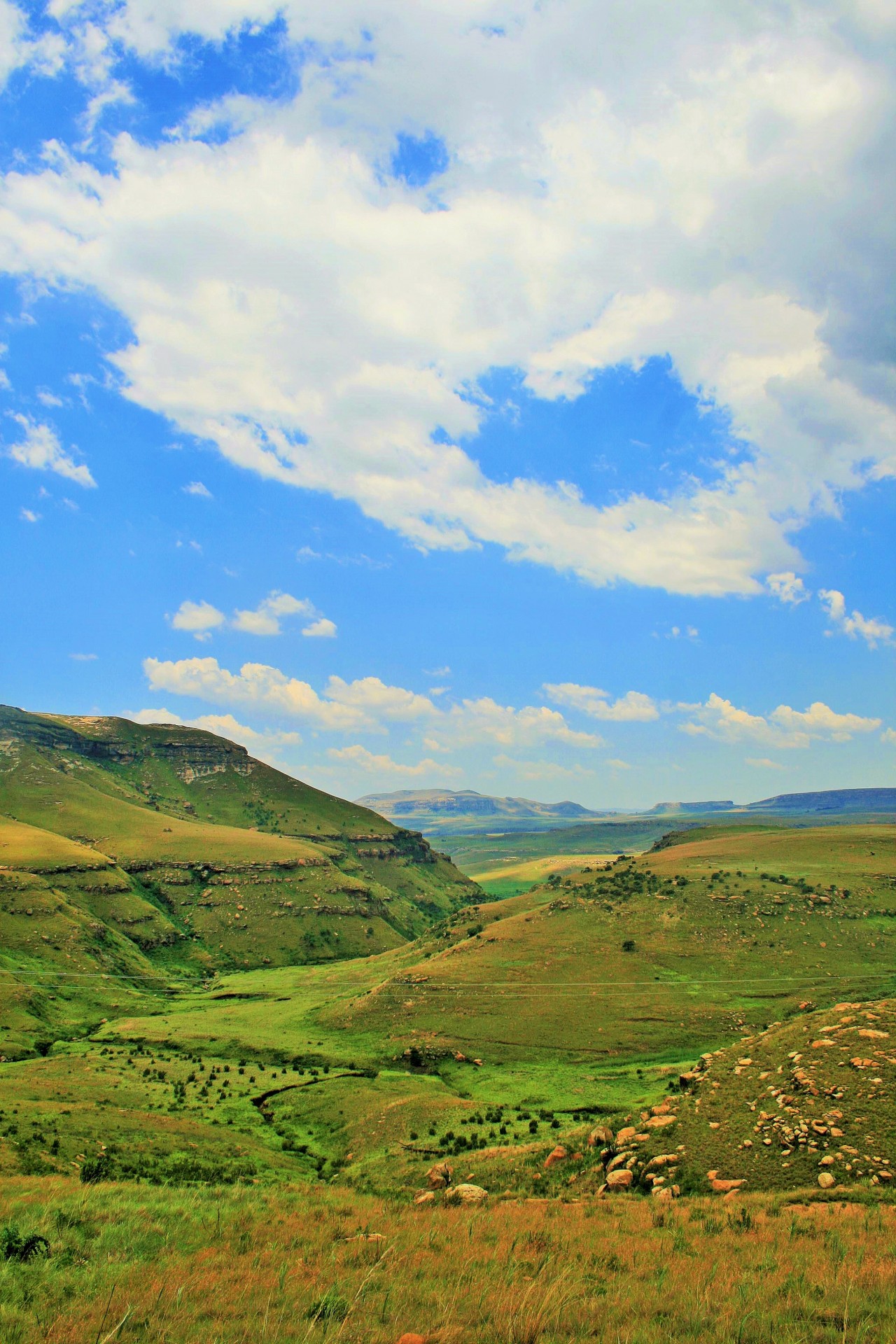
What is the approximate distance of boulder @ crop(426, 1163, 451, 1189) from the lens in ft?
101

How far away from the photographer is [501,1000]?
73750 millimetres

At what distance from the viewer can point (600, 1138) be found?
3169cm

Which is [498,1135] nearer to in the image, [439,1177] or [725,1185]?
[439,1177]

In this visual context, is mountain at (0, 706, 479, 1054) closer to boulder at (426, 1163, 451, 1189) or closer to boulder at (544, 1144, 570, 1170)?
boulder at (426, 1163, 451, 1189)

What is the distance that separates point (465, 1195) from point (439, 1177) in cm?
538

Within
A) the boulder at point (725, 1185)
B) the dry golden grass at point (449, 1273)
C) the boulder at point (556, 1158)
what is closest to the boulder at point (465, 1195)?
the dry golden grass at point (449, 1273)

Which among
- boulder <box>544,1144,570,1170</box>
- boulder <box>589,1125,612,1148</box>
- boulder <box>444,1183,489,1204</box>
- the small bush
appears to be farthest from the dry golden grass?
boulder <box>589,1125,612,1148</box>

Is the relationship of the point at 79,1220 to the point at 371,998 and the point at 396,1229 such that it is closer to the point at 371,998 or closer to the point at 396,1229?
the point at 396,1229

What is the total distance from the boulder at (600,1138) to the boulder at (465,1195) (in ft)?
22.4

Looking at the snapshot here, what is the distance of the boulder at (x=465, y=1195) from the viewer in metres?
25.9

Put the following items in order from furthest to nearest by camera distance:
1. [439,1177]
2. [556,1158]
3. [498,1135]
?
[498,1135], [439,1177], [556,1158]

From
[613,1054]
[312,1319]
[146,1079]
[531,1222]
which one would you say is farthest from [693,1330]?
[146,1079]

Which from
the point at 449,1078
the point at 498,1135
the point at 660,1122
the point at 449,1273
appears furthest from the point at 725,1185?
the point at 449,1078

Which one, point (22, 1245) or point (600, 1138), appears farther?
point (600, 1138)
